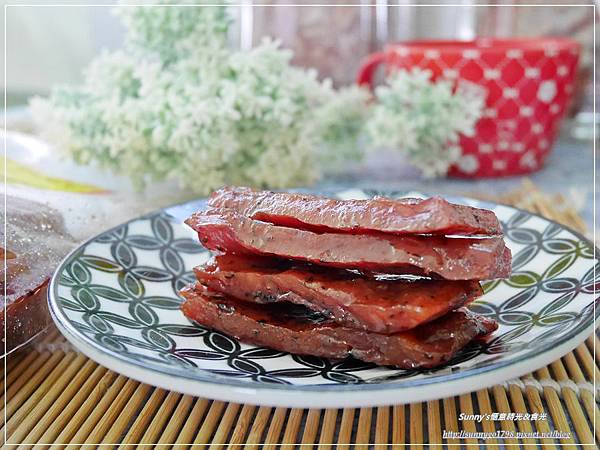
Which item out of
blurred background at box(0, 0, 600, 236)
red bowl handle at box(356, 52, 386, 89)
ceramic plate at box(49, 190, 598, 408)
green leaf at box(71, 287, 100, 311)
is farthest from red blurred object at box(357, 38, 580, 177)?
green leaf at box(71, 287, 100, 311)

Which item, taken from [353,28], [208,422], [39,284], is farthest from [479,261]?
[353,28]

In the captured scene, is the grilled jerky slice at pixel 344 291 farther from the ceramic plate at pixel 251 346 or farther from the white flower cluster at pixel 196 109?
the white flower cluster at pixel 196 109

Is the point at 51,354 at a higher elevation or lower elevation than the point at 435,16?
Answer: lower

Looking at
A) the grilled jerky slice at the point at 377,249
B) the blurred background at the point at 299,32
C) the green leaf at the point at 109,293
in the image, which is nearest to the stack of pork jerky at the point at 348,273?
the grilled jerky slice at the point at 377,249

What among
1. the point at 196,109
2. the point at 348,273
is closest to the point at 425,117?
the point at 196,109

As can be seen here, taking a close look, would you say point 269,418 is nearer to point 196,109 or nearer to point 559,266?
point 559,266

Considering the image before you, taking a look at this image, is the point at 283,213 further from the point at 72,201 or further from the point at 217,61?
the point at 217,61
